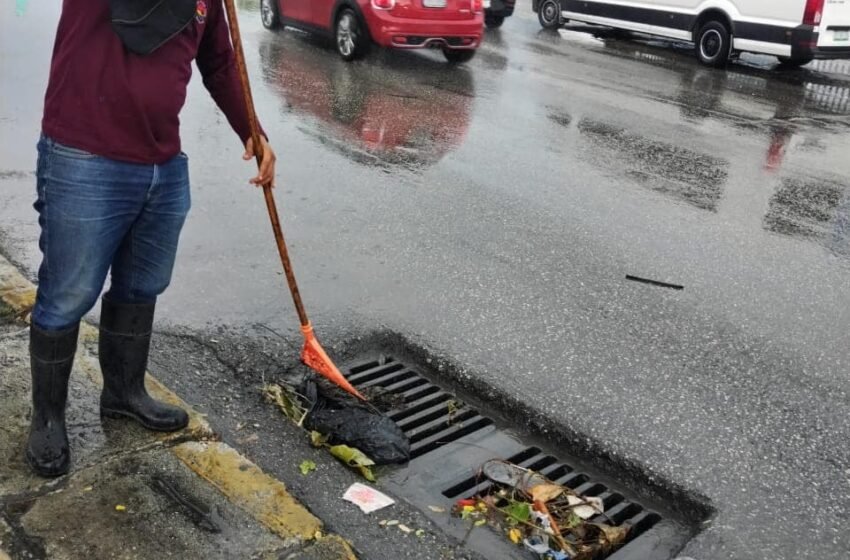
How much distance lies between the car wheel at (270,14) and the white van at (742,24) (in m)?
5.66

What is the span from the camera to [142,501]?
2871 mm

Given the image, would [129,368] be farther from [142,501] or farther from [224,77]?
[224,77]

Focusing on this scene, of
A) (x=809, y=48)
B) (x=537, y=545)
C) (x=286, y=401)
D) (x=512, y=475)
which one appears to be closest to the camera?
(x=537, y=545)

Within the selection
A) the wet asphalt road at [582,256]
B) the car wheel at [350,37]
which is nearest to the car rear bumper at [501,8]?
the car wheel at [350,37]

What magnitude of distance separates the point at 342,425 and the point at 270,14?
1150cm

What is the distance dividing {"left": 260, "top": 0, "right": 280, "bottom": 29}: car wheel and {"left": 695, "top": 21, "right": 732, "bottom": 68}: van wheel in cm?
652

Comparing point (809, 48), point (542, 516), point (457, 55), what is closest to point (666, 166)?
point (542, 516)

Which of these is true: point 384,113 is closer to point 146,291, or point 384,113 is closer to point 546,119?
point 546,119

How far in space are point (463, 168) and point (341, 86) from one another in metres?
3.37

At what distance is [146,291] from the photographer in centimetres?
308

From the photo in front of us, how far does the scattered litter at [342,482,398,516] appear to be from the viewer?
3.09 m

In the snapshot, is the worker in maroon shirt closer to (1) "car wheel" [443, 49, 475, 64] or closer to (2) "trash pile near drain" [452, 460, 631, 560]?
(2) "trash pile near drain" [452, 460, 631, 560]

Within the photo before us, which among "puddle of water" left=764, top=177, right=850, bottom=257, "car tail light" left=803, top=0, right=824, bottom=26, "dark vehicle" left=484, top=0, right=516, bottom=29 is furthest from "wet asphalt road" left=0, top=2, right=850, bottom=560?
"dark vehicle" left=484, top=0, right=516, bottom=29

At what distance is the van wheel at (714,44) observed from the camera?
44.1 ft
